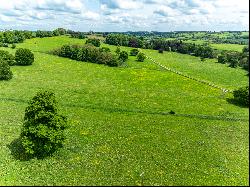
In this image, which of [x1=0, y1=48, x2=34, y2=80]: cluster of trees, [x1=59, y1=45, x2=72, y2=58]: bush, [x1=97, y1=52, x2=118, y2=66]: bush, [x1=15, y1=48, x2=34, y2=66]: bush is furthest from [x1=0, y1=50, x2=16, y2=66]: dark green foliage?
[x1=97, y1=52, x2=118, y2=66]: bush

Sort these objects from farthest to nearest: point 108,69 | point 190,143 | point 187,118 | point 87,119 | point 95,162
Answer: point 108,69, point 187,118, point 87,119, point 190,143, point 95,162

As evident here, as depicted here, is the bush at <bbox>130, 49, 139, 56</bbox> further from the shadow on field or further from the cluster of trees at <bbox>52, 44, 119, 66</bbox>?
the shadow on field

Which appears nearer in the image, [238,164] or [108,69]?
[238,164]

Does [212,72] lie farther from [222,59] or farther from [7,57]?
[7,57]

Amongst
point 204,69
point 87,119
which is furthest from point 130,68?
point 87,119

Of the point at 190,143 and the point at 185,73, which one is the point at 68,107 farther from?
the point at 185,73

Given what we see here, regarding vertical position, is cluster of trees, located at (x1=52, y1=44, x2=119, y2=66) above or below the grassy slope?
above
